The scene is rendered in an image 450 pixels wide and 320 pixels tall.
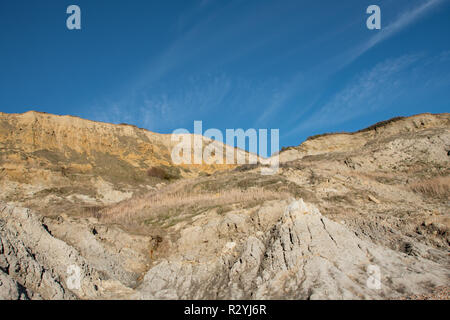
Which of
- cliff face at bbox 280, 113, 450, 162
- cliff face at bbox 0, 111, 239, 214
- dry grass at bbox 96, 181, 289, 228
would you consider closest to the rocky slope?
dry grass at bbox 96, 181, 289, 228

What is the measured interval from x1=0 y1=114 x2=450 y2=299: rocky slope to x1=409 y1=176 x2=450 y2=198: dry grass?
0.18m

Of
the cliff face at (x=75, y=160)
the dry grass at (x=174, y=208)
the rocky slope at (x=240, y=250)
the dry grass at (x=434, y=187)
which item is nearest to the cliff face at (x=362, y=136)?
the dry grass at (x=434, y=187)

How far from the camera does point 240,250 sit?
856 centimetres

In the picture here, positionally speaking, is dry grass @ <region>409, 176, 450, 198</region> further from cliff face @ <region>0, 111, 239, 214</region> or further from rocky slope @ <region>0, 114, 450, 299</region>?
cliff face @ <region>0, 111, 239, 214</region>

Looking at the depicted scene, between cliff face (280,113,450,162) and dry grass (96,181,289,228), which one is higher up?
cliff face (280,113,450,162)

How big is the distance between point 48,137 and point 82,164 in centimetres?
577

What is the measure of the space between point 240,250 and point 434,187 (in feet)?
41.0

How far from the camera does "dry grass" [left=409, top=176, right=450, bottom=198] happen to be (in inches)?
592

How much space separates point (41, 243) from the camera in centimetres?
754

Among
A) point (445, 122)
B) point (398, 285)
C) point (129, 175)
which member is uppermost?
point (445, 122)

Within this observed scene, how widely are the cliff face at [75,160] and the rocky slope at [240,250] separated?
52.3 feet

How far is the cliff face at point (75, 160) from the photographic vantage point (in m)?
27.2
